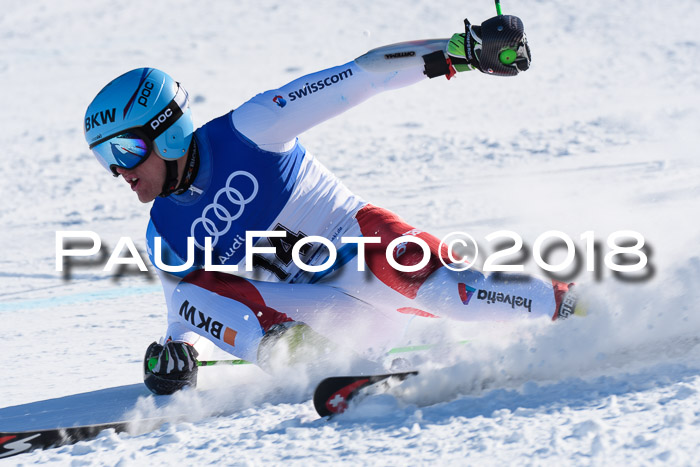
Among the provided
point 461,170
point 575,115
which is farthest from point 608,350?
point 575,115

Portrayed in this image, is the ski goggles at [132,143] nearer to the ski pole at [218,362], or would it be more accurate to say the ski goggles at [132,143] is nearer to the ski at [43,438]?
the ski pole at [218,362]

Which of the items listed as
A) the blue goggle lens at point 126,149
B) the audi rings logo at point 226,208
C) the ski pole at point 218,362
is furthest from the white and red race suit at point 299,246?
the blue goggle lens at point 126,149

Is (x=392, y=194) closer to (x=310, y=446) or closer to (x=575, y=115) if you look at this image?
(x=575, y=115)

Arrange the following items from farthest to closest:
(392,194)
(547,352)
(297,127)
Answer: (392,194) < (297,127) < (547,352)

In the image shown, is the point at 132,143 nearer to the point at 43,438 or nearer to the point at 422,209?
the point at 43,438

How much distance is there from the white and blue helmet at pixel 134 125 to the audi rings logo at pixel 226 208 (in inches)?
8.8

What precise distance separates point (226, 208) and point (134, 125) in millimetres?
480

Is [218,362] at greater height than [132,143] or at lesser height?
lesser

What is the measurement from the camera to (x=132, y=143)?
142 inches

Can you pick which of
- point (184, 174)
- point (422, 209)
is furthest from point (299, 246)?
point (422, 209)

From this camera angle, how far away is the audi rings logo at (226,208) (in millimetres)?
3680

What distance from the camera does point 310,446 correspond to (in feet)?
9.18

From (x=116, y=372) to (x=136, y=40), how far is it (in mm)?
11716

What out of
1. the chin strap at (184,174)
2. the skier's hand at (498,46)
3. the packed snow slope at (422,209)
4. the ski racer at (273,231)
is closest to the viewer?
the packed snow slope at (422,209)
